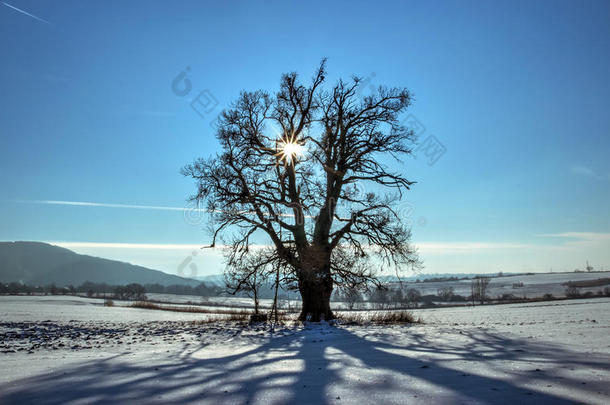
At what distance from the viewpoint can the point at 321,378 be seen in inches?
195

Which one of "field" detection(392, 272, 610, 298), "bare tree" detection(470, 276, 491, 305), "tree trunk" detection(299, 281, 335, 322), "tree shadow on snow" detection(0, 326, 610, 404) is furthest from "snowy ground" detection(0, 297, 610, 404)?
"field" detection(392, 272, 610, 298)

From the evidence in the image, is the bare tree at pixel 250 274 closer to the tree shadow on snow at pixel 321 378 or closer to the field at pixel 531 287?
the tree shadow on snow at pixel 321 378

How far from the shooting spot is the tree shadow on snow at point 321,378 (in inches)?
159

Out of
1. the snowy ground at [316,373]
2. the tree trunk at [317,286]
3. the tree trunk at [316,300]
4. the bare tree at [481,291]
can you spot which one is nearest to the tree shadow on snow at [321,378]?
the snowy ground at [316,373]

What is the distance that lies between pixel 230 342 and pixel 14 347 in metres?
5.00

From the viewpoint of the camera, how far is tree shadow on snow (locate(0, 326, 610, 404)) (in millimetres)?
4043

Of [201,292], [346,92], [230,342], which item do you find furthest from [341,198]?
[201,292]

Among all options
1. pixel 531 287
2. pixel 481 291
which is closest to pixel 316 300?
pixel 481 291

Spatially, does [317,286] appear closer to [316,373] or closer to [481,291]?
[316,373]

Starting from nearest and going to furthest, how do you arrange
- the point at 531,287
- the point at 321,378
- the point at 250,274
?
the point at 321,378, the point at 250,274, the point at 531,287

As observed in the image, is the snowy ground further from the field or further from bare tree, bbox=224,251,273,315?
the field

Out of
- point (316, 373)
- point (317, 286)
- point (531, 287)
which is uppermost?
point (317, 286)

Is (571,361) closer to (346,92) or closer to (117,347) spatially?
(117,347)

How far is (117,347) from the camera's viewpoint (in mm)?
8930
